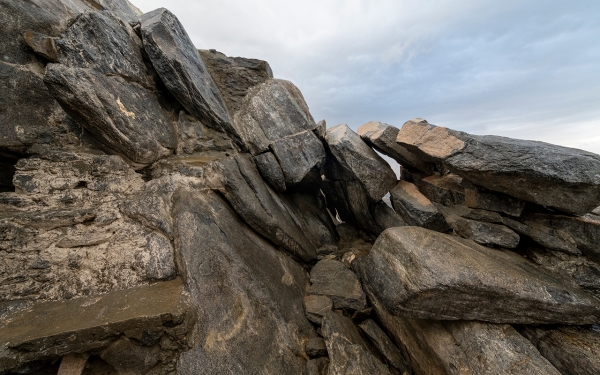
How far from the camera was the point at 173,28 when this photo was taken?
1076 centimetres

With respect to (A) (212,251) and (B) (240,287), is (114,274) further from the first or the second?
(B) (240,287)

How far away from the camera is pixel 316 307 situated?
28.8 feet

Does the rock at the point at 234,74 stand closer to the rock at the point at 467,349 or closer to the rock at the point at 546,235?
the rock at the point at 467,349

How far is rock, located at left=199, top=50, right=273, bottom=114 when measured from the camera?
12.5 meters

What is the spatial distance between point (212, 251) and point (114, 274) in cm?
266

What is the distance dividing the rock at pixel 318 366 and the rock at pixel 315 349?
16cm

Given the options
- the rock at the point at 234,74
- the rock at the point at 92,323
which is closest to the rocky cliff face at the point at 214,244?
the rock at the point at 92,323

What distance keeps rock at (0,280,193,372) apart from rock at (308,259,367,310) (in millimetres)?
5060

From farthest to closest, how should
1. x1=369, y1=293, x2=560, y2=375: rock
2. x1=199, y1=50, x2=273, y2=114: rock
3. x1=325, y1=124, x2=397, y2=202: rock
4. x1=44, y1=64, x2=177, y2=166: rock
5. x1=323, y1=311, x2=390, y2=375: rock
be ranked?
x1=199, y1=50, x2=273, y2=114: rock < x1=325, y1=124, x2=397, y2=202: rock < x1=44, y1=64, x2=177, y2=166: rock < x1=323, y1=311, x2=390, y2=375: rock < x1=369, y1=293, x2=560, y2=375: rock

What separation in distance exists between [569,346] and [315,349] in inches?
280

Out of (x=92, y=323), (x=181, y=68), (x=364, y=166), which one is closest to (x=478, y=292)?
(x=364, y=166)

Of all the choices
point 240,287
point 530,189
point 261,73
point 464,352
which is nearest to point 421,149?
point 530,189

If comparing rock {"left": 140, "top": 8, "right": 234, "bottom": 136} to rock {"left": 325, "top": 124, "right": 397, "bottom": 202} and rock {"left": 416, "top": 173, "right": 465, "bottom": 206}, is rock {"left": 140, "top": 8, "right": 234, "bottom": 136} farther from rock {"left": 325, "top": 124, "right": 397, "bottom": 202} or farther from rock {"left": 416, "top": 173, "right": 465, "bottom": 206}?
rock {"left": 416, "top": 173, "right": 465, "bottom": 206}

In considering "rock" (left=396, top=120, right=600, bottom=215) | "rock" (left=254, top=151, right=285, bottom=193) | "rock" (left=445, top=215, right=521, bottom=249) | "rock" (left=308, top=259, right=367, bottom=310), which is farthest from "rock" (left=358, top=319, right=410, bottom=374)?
"rock" (left=254, top=151, right=285, bottom=193)
